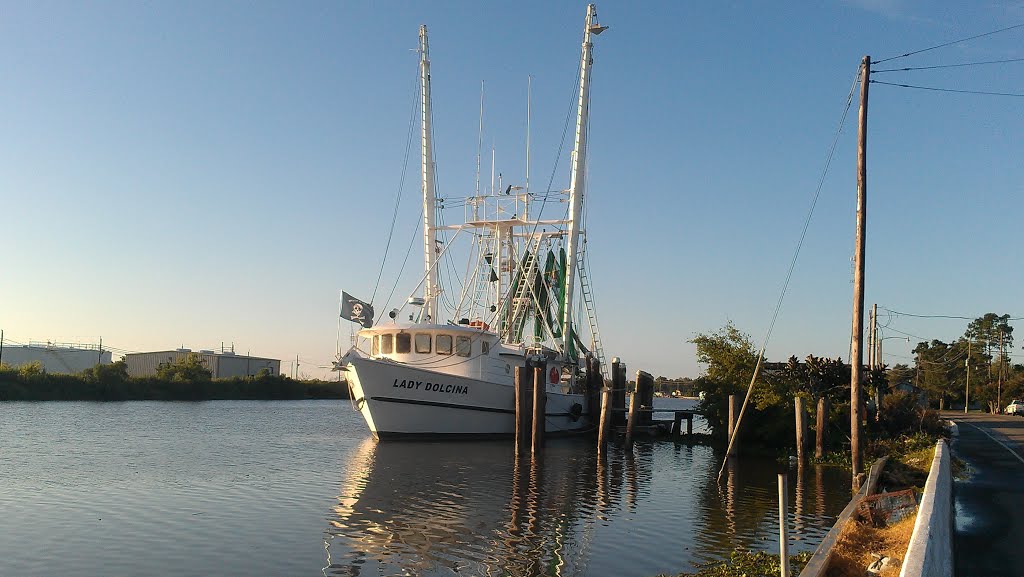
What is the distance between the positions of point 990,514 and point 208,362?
354 feet

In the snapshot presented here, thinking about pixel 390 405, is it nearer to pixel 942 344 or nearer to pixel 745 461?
pixel 745 461

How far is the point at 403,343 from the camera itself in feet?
108

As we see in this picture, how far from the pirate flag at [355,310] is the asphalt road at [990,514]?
67.9ft

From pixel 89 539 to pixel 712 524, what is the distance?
1159 cm

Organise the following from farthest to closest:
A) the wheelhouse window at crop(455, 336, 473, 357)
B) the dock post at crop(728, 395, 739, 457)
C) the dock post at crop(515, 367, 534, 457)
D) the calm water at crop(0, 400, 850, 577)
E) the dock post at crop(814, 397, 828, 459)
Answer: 1. the wheelhouse window at crop(455, 336, 473, 357)
2. the dock post at crop(515, 367, 534, 457)
3. the dock post at crop(728, 395, 739, 457)
4. the dock post at crop(814, 397, 828, 459)
5. the calm water at crop(0, 400, 850, 577)

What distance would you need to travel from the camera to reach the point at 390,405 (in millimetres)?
31328

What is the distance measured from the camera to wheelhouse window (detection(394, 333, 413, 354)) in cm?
3284

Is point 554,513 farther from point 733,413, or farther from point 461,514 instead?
point 733,413

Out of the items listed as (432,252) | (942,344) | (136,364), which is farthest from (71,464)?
(942,344)

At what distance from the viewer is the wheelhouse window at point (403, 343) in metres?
32.8

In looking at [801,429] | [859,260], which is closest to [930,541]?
[859,260]

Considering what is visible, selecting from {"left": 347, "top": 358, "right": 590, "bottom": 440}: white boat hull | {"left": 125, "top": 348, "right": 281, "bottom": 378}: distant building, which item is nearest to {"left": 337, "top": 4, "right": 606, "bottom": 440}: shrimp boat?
{"left": 347, "top": 358, "right": 590, "bottom": 440}: white boat hull

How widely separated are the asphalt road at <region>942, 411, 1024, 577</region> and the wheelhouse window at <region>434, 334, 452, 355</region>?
17.7m

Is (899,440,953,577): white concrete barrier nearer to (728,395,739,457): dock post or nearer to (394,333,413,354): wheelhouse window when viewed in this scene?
(728,395,739,457): dock post
